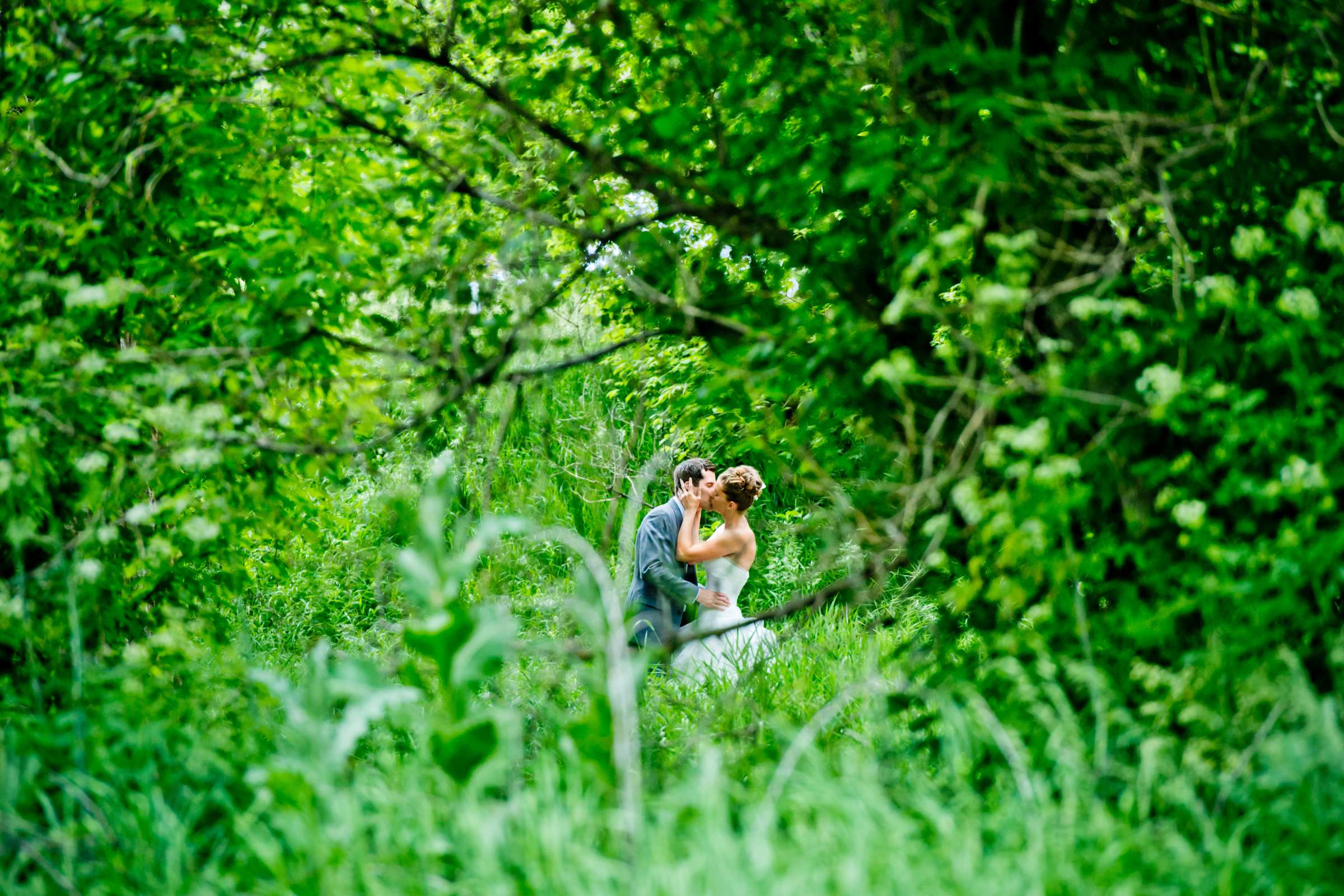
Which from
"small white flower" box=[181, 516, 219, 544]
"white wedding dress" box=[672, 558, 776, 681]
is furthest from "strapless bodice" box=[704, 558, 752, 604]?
"small white flower" box=[181, 516, 219, 544]

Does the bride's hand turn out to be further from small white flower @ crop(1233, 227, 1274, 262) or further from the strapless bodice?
small white flower @ crop(1233, 227, 1274, 262)

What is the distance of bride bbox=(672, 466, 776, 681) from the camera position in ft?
21.9

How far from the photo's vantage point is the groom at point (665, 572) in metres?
6.61

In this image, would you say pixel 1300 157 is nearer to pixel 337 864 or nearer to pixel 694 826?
pixel 694 826

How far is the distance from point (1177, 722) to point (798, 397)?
195 cm

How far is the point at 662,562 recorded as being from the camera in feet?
21.8

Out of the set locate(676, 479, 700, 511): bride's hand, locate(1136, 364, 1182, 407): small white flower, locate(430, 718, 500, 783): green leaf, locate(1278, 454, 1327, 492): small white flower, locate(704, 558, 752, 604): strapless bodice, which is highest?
locate(1136, 364, 1182, 407): small white flower

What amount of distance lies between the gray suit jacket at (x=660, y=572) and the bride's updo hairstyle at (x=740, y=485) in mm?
388

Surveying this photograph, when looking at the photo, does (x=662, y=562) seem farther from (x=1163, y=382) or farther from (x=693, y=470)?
(x=1163, y=382)

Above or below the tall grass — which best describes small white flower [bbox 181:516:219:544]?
above

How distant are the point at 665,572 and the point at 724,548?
0.49 meters

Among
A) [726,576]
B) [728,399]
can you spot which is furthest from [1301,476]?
[726,576]

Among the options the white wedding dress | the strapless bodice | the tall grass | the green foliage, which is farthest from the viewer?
the strapless bodice

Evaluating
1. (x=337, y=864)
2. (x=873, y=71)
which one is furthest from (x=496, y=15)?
(x=337, y=864)
